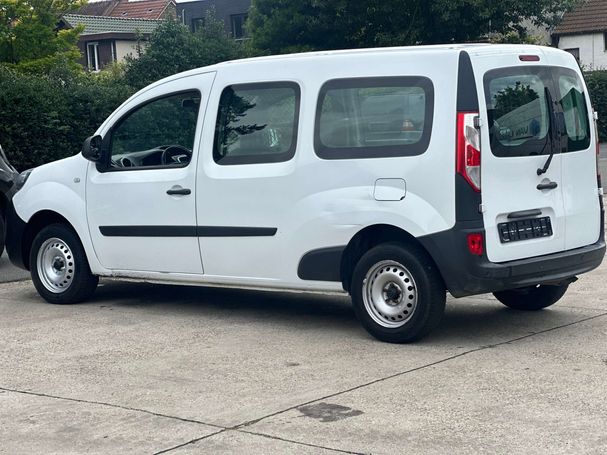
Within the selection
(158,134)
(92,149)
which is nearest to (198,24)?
(92,149)

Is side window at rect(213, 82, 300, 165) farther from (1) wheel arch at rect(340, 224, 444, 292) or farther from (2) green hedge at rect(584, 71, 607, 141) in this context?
(2) green hedge at rect(584, 71, 607, 141)

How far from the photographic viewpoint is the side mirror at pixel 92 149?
9.26m

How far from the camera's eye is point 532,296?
28.9ft

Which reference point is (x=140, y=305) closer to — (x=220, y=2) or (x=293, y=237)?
(x=293, y=237)

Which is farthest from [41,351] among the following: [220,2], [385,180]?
[220,2]

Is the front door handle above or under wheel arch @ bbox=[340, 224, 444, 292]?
above

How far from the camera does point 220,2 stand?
72.8 m

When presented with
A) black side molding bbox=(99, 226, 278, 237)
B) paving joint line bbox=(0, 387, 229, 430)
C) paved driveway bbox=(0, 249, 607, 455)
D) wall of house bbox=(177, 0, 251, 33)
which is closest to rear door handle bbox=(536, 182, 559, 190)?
paved driveway bbox=(0, 249, 607, 455)

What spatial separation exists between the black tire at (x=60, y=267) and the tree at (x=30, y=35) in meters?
26.9

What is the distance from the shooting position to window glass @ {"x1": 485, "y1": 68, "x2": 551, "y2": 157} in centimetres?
753

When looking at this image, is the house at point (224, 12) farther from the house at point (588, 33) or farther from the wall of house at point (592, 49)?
the wall of house at point (592, 49)

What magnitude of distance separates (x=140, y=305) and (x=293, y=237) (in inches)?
78.1

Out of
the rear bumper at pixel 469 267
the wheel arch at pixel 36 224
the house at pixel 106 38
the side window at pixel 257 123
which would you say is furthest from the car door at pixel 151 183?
the house at pixel 106 38

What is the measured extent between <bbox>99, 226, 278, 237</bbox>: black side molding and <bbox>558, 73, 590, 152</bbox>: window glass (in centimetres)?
218
